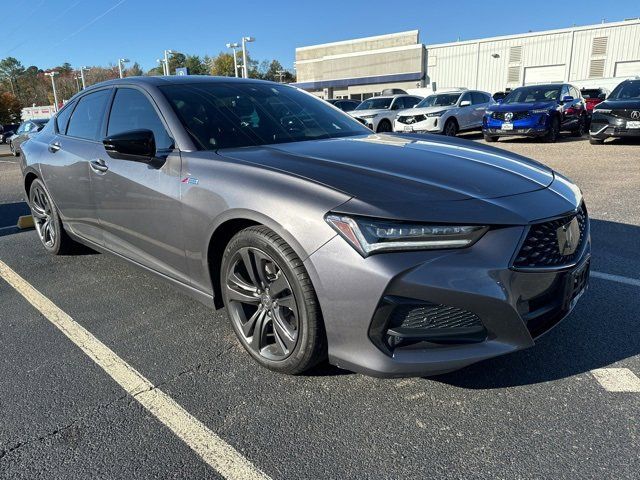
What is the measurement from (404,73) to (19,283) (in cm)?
4899

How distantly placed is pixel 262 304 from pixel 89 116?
2507 millimetres

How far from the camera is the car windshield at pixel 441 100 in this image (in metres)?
16.2

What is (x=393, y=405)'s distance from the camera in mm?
2324

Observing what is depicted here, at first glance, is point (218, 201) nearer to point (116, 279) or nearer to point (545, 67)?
point (116, 279)

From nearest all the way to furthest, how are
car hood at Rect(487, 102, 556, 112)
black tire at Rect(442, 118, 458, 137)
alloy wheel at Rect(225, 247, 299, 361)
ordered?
alloy wheel at Rect(225, 247, 299, 361) → car hood at Rect(487, 102, 556, 112) → black tire at Rect(442, 118, 458, 137)

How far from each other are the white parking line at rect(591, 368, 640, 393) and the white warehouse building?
3501 cm

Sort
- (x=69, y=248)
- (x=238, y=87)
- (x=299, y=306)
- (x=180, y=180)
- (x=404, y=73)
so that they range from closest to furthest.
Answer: (x=299, y=306) < (x=180, y=180) < (x=238, y=87) < (x=69, y=248) < (x=404, y=73)

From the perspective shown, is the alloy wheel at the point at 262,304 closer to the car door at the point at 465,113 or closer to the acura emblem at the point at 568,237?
the acura emblem at the point at 568,237

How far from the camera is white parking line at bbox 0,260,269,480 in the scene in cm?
197

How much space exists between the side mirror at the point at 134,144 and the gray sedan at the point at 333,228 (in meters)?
0.01

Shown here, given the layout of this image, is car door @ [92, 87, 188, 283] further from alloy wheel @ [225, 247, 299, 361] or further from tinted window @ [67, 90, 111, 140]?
alloy wheel @ [225, 247, 299, 361]

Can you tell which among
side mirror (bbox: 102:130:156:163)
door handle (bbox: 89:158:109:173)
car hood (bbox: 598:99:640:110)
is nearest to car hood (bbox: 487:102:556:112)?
car hood (bbox: 598:99:640:110)

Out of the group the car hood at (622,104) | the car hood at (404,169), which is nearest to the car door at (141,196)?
the car hood at (404,169)

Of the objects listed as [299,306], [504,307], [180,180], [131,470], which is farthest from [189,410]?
[504,307]
